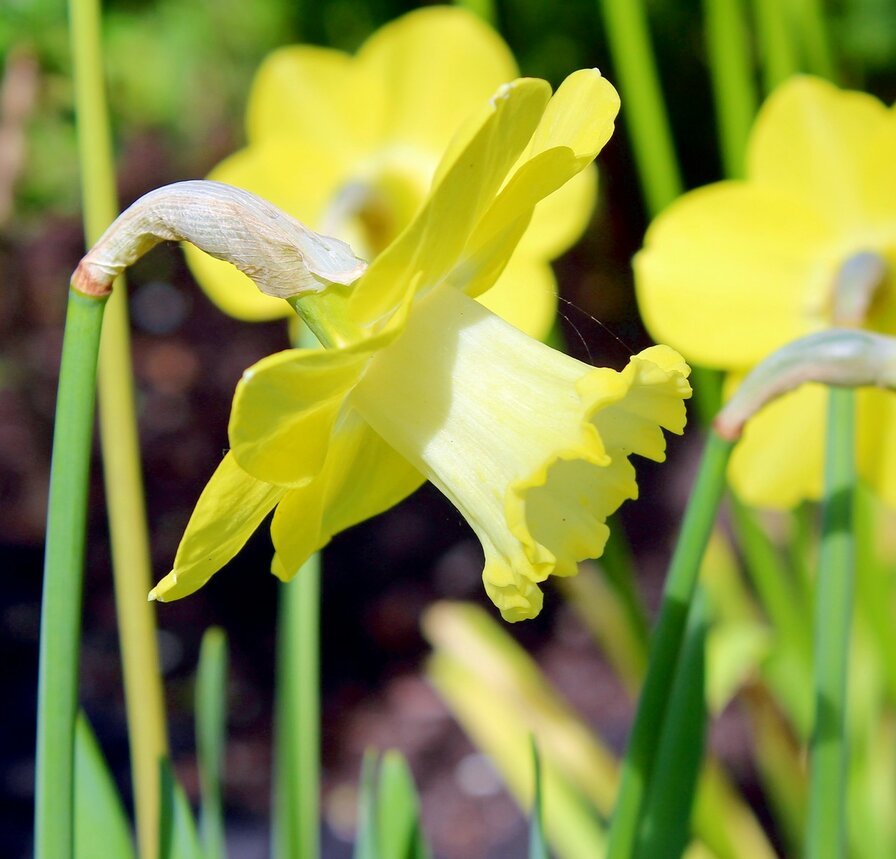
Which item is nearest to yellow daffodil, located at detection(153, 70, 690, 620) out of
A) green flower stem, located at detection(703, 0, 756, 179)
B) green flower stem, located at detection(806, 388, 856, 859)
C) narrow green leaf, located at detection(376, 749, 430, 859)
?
green flower stem, located at detection(806, 388, 856, 859)

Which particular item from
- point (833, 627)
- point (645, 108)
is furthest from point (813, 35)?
point (833, 627)

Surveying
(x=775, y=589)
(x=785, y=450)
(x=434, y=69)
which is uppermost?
(x=434, y=69)

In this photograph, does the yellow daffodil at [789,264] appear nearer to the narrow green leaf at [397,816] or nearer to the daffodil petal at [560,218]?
the daffodil petal at [560,218]

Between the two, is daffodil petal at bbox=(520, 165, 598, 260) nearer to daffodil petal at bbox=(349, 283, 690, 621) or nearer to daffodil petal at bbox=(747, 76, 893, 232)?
daffodil petal at bbox=(747, 76, 893, 232)

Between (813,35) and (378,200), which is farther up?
(378,200)

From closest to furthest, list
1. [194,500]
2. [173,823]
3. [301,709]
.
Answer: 1. [173,823]
2. [301,709]
3. [194,500]

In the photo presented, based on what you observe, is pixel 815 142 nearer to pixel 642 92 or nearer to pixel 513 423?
pixel 642 92
